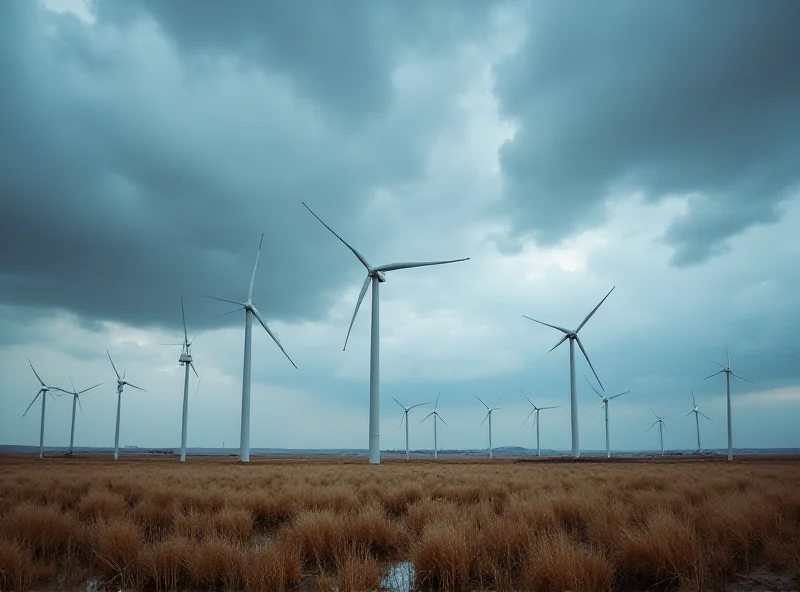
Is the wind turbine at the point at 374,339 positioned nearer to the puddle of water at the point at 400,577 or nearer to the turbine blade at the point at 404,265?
the turbine blade at the point at 404,265

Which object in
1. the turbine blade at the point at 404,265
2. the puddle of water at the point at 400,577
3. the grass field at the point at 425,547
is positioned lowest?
the puddle of water at the point at 400,577

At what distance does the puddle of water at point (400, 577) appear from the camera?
896 cm

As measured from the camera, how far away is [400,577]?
957cm

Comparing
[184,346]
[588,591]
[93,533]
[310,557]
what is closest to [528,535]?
[588,591]

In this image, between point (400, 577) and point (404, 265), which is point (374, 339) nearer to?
point (404, 265)

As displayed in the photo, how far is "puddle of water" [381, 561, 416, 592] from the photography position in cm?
896

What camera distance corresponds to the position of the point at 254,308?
7594 cm

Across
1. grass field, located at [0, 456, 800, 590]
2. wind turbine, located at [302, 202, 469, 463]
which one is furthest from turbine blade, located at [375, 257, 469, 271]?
grass field, located at [0, 456, 800, 590]

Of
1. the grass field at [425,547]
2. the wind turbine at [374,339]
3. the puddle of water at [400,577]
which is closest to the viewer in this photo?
the grass field at [425,547]

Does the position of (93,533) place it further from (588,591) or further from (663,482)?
(663,482)

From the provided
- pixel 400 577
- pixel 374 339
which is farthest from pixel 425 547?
pixel 374 339

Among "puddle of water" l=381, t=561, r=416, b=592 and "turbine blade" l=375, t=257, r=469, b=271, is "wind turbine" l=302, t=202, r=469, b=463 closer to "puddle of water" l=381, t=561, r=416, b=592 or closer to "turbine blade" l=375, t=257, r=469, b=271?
"turbine blade" l=375, t=257, r=469, b=271

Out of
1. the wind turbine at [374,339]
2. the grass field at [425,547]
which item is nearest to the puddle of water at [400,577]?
the grass field at [425,547]

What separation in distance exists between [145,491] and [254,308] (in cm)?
5822
